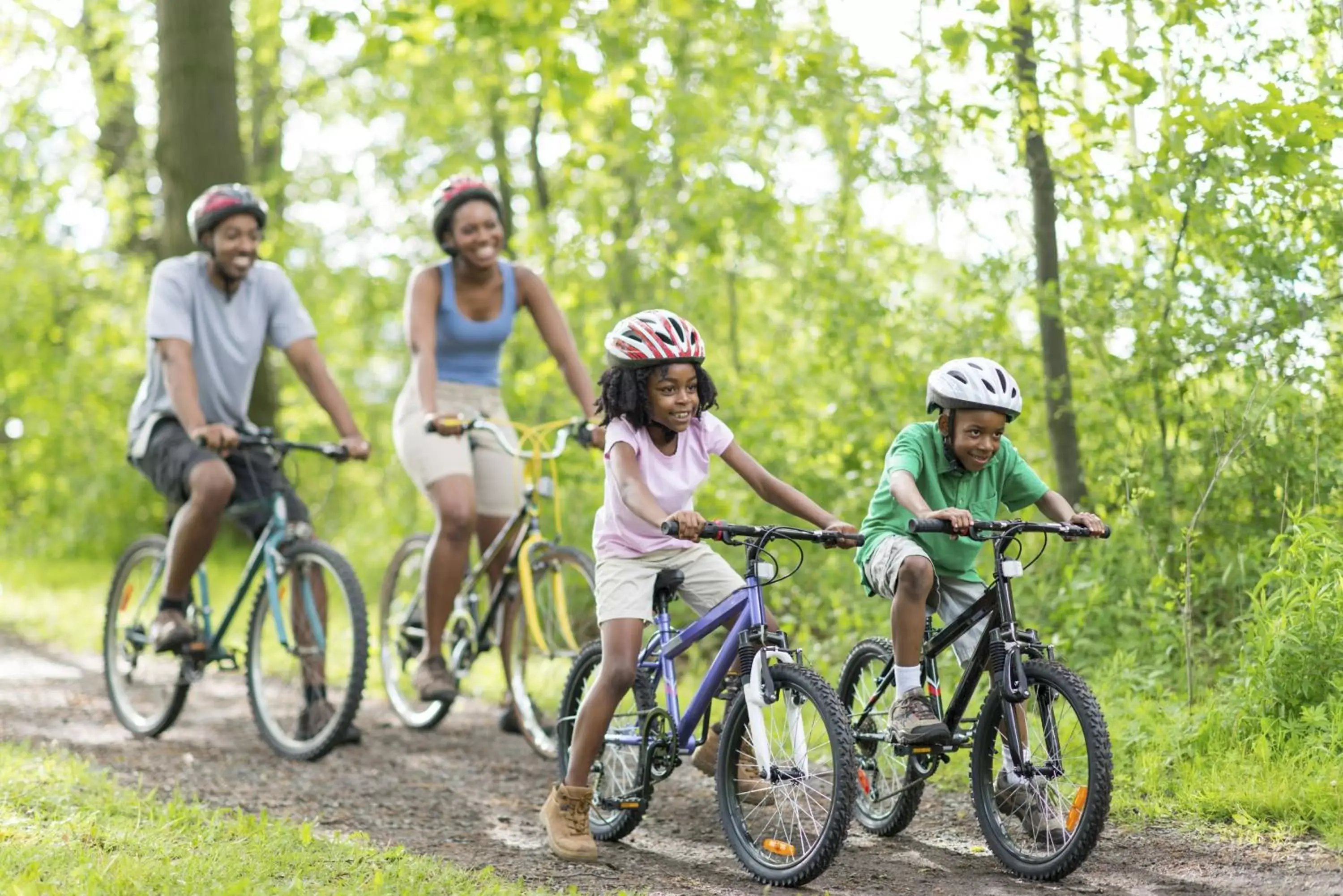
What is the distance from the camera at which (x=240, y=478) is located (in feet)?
22.9

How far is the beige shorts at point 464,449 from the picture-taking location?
268 inches

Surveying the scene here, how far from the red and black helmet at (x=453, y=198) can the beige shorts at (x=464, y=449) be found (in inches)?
28.0

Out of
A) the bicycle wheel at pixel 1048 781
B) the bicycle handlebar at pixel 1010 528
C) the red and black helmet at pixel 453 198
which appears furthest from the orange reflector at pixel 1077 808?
the red and black helmet at pixel 453 198

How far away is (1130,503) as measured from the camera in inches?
245

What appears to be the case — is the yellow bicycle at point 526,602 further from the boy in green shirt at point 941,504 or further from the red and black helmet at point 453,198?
the boy in green shirt at point 941,504

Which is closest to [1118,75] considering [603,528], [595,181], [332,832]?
[603,528]

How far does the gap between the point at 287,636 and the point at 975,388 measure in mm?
3561

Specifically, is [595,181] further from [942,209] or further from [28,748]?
[28,748]

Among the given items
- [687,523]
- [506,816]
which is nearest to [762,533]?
[687,523]

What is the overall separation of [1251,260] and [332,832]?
14.3ft

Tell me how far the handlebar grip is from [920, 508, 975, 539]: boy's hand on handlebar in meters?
0.01

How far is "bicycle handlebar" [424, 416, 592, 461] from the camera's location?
6402 millimetres

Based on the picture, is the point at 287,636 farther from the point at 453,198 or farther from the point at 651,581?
the point at 651,581

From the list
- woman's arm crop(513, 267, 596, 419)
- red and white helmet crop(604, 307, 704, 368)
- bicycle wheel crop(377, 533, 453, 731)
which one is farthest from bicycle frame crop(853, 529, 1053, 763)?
bicycle wheel crop(377, 533, 453, 731)
